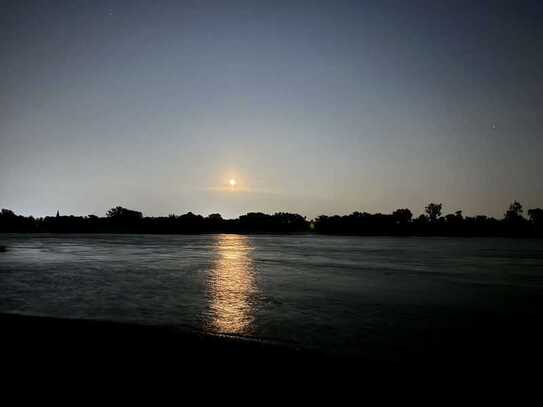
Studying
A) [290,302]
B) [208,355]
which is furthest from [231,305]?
[208,355]

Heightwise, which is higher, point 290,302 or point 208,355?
point 208,355

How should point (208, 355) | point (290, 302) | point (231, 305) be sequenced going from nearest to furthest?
point (208, 355)
point (231, 305)
point (290, 302)

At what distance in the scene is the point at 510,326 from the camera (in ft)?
25.2

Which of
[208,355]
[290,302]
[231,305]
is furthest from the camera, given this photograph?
[290,302]

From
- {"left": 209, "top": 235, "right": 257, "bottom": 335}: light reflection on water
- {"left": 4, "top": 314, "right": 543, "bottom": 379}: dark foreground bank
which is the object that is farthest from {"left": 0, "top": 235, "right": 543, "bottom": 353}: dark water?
{"left": 4, "top": 314, "right": 543, "bottom": 379}: dark foreground bank

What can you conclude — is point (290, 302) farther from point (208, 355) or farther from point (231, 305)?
point (208, 355)

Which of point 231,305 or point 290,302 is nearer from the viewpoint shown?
point 231,305

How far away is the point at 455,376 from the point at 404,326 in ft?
9.03

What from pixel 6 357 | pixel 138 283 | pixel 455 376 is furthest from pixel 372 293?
pixel 6 357

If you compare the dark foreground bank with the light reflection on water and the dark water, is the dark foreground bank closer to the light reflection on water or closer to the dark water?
the dark water

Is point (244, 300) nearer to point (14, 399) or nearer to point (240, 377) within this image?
point (240, 377)

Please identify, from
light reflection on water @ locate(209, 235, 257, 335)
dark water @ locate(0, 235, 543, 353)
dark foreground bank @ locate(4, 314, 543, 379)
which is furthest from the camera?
light reflection on water @ locate(209, 235, 257, 335)

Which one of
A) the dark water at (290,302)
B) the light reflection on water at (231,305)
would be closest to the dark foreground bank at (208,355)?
the dark water at (290,302)

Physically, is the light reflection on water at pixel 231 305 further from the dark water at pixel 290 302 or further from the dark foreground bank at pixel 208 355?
the dark foreground bank at pixel 208 355
